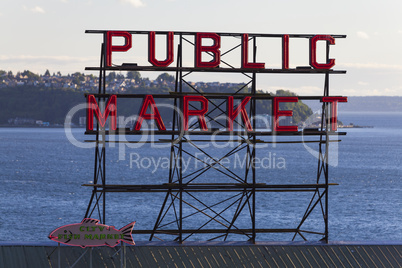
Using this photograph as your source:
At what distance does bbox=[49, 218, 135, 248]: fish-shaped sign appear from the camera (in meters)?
31.2

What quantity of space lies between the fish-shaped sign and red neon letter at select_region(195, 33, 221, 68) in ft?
35.0

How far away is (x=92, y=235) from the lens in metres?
31.3

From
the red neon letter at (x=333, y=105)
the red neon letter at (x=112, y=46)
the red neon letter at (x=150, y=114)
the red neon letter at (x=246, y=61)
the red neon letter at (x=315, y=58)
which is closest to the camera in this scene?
the red neon letter at (x=150, y=114)

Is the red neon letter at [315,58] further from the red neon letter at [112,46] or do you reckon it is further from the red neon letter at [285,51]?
the red neon letter at [112,46]

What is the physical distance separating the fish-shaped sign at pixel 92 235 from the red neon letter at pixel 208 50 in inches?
420

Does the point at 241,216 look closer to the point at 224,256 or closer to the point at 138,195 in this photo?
the point at 138,195

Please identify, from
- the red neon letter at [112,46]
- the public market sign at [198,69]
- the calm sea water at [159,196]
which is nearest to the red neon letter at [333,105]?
the public market sign at [198,69]

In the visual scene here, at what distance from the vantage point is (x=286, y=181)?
454 feet

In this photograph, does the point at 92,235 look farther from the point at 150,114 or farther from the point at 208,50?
the point at 208,50

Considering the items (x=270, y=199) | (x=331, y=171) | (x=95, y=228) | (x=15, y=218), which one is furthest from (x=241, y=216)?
Result: (x=95, y=228)

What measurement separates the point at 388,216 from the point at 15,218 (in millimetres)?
55828

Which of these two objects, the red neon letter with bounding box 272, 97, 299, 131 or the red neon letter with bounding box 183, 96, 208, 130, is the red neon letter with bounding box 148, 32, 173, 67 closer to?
the red neon letter with bounding box 183, 96, 208, 130

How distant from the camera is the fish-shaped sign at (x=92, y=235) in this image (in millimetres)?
31203

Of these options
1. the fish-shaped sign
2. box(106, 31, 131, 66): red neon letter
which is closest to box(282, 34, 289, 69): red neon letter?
box(106, 31, 131, 66): red neon letter
